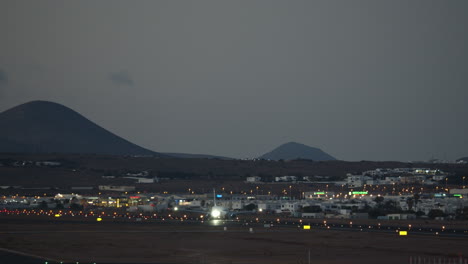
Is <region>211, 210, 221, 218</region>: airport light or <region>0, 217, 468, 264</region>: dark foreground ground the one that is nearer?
<region>0, 217, 468, 264</region>: dark foreground ground

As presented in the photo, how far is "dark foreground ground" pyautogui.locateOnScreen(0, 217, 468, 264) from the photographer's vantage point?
56.2 meters

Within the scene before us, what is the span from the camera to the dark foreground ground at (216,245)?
5619 cm

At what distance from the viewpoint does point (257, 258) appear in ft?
185

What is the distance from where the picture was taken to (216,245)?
67.9m

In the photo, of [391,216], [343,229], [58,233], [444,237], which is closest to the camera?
[444,237]

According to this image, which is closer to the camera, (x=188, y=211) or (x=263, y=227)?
(x=263, y=227)

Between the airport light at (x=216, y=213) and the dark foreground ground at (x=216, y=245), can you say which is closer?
the dark foreground ground at (x=216, y=245)

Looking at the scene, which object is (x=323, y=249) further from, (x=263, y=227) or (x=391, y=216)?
(x=391, y=216)

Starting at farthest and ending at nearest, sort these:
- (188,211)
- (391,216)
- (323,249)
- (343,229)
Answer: (188,211) < (391,216) < (343,229) < (323,249)

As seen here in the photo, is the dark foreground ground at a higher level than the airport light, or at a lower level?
Result: lower

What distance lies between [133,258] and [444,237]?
33564 millimetres

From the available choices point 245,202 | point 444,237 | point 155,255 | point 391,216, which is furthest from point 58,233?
point 245,202

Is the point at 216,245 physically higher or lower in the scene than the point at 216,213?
lower

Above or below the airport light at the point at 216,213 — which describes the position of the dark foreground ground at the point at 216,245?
below
